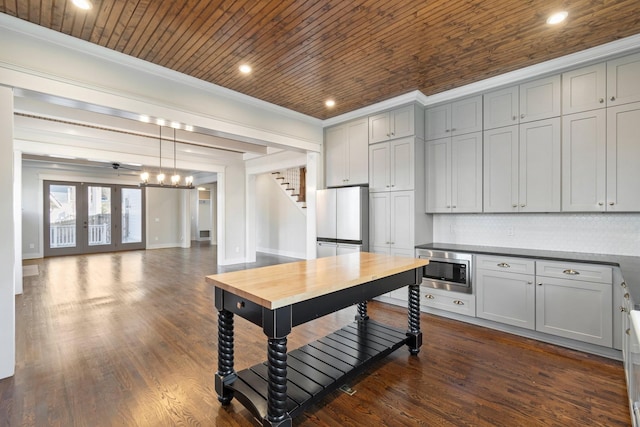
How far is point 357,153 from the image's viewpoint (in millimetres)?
4715

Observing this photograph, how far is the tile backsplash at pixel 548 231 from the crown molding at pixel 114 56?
3.22 m

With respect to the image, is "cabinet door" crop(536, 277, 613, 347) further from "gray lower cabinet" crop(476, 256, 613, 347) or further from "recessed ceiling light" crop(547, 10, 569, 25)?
"recessed ceiling light" crop(547, 10, 569, 25)

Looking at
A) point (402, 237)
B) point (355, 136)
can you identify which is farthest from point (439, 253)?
Result: point (355, 136)

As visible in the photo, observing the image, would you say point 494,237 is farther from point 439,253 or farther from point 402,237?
point 402,237

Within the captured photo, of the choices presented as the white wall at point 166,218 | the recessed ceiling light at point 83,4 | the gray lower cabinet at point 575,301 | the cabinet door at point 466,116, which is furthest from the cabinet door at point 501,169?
the white wall at point 166,218

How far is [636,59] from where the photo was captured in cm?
282

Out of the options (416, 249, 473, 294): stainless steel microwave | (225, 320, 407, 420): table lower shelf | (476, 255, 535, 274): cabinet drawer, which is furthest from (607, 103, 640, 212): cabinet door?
(225, 320, 407, 420): table lower shelf

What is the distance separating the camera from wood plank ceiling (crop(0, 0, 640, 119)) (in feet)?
7.61

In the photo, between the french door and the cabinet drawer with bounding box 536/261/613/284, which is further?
the french door

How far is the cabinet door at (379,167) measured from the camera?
4363 mm

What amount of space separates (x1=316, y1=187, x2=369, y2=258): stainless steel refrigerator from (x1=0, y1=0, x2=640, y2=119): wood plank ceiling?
63.0 inches

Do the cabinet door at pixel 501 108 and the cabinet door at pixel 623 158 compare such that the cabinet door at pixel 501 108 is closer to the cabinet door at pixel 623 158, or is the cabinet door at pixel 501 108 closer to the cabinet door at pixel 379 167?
the cabinet door at pixel 623 158

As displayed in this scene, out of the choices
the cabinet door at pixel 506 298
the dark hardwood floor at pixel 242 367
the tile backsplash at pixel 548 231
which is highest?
the tile backsplash at pixel 548 231

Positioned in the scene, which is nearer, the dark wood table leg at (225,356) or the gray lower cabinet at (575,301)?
the dark wood table leg at (225,356)
